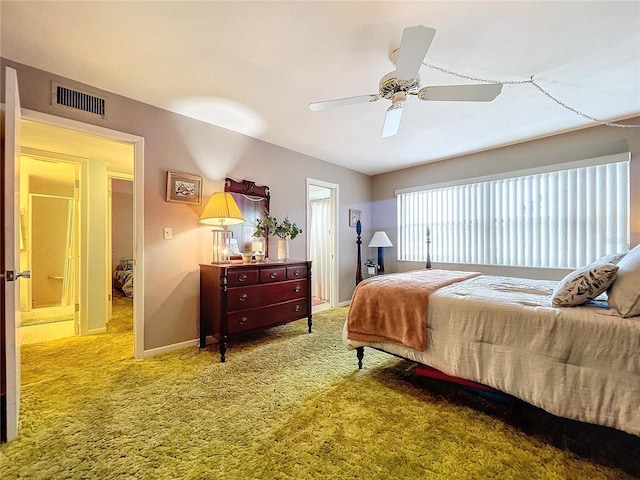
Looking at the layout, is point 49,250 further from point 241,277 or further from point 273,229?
point 241,277

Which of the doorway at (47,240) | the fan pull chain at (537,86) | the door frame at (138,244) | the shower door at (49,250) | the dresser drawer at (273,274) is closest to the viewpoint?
the fan pull chain at (537,86)

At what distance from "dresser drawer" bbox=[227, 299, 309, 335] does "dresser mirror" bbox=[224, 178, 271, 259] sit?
0.78 m

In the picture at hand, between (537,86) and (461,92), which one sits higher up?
(537,86)

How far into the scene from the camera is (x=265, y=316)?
9.77 ft

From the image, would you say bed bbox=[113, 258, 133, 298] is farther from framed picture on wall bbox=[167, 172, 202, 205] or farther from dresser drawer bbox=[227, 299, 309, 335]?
dresser drawer bbox=[227, 299, 309, 335]

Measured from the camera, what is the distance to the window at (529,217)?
3.17 metres

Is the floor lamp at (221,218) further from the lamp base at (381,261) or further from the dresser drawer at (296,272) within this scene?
the lamp base at (381,261)

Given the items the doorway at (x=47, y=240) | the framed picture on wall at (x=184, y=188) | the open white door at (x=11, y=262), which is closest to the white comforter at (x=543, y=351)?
the open white door at (x=11, y=262)

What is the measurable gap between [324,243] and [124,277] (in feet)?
13.6

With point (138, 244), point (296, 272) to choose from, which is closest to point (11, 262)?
point (138, 244)

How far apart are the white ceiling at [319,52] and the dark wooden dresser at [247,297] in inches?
66.3

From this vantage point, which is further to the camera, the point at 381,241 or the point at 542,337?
the point at 381,241

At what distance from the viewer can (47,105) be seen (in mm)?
2203

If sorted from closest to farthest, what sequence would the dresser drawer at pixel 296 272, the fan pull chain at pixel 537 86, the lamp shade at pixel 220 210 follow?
the fan pull chain at pixel 537 86
the lamp shade at pixel 220 210
the dresser drawer at pixel 296 272
